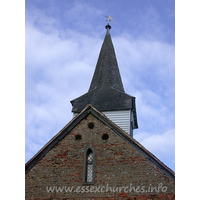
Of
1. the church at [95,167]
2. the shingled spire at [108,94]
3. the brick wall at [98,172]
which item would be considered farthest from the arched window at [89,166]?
the shingled spire at [108,94]

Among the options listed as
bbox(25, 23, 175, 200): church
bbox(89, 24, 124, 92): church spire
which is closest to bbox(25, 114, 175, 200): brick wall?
bbox(25, 23, 175, 200): church

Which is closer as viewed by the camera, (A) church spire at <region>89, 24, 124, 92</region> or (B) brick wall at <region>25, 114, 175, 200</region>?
(B) brick wall at <region>25, 114, 175, 200</region>

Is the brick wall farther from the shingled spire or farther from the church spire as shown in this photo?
the church spire

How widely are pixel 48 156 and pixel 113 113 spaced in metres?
9.49

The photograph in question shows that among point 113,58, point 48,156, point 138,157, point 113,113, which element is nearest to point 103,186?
point 138,157

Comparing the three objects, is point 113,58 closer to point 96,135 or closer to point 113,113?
point 113,113

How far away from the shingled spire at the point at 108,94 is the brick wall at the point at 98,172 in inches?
325

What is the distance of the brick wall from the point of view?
12.2 meters

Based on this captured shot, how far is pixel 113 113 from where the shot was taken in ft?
73.4

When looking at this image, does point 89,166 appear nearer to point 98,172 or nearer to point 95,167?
point 95,167

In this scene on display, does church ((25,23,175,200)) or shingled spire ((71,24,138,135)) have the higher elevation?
shingled spire ((71,24,138,135))

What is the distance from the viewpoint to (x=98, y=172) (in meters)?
12.9

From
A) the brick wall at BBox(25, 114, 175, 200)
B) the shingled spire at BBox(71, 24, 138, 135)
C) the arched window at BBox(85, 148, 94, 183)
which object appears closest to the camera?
the brick wall at BBox(25, 114, 175, 200)

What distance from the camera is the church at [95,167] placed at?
12250 mm
